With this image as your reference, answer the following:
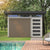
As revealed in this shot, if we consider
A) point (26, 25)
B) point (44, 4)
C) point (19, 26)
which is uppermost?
point (44, 4)

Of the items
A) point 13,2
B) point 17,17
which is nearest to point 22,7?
point 13,2

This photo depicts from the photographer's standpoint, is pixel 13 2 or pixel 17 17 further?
pixel 13 2

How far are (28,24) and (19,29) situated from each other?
3.95ft

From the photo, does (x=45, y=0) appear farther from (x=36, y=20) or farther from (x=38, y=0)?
(x=36, y=20)

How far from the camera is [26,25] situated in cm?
2016

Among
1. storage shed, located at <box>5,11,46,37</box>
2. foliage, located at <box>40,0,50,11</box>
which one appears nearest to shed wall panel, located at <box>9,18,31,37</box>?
storage shed, located at <box>5,11,46,37</box>

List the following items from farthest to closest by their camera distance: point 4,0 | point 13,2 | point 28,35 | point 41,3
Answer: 1. point 4,0
2. point 13,2
3. point 41,3
4. point 28,35

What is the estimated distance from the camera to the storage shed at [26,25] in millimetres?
19969

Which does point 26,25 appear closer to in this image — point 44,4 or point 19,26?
point 19,26

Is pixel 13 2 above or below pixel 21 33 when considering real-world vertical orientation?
above

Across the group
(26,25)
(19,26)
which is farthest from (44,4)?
(19,26)

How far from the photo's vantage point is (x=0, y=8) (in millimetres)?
30719

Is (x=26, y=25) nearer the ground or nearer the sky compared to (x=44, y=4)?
nearer the ground

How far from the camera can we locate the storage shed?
20.0m
